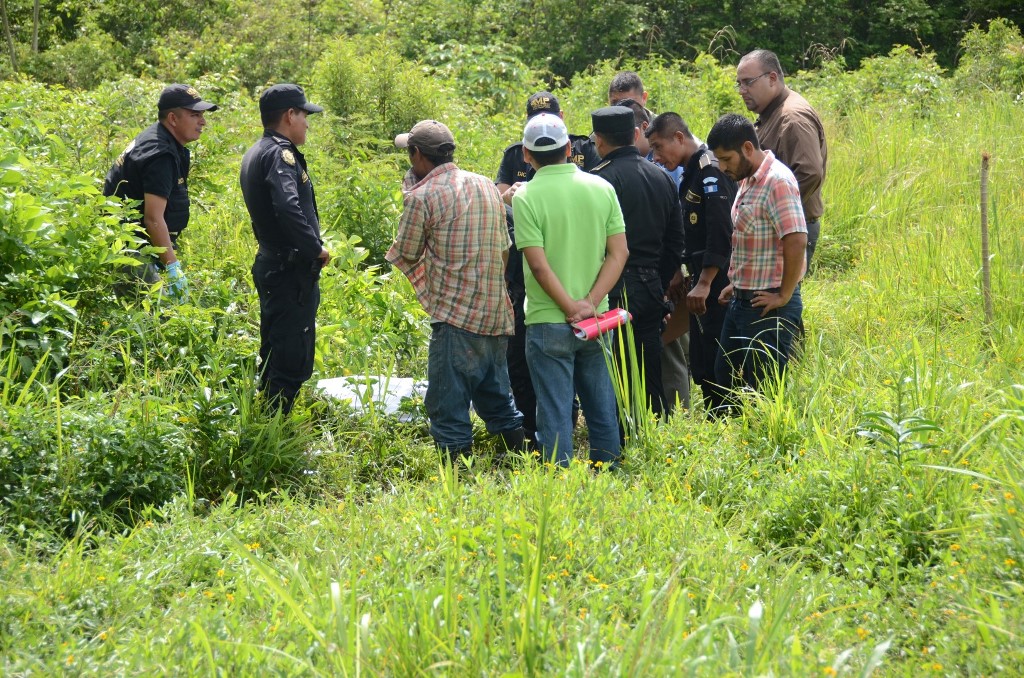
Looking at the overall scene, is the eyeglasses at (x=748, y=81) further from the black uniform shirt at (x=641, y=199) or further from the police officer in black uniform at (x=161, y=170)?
the police officer in black uniform at (x=161, y=170)

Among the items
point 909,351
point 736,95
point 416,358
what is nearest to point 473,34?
point 736,95

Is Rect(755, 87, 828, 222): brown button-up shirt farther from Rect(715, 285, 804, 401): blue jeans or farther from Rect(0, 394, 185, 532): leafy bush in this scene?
Rect(0, 394, 185, 532): leafy bush

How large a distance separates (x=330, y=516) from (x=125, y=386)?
4.77ft

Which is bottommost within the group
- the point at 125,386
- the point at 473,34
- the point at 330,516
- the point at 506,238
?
the point at 330,516

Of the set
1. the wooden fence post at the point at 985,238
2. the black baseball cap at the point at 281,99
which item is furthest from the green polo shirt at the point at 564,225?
the wooden fence post at the point at 985,238

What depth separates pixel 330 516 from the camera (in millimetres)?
4000

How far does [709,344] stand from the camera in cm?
565

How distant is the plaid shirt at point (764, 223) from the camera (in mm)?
4719

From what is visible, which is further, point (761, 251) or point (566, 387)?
point (761, 251)

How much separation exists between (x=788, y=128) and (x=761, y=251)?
1254mm

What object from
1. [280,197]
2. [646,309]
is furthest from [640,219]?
[280,197]

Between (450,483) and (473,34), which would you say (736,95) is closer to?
(473,34)

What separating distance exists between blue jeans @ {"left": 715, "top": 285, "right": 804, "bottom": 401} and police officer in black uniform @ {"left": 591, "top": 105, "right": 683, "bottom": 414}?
38 centimetres

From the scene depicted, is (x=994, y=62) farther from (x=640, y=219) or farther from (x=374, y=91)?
(x=640, y=219)
